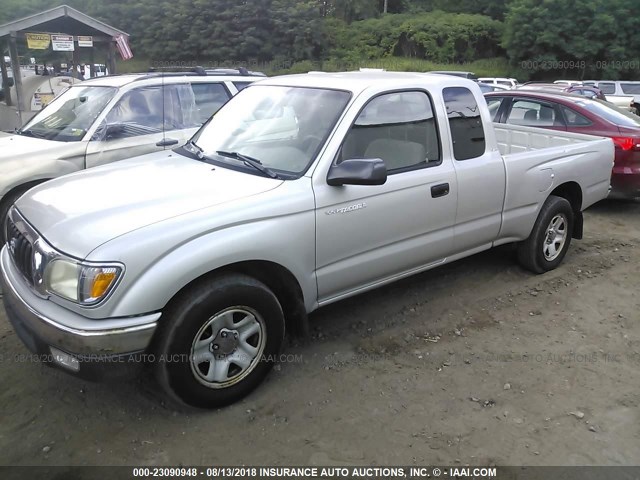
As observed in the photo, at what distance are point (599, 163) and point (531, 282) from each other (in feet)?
4.90

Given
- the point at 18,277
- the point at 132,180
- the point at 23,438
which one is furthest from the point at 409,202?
the point at 23,438

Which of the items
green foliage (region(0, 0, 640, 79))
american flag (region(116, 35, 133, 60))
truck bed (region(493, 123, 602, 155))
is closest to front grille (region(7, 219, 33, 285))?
truck bed (region(493, 123, 602, 155))

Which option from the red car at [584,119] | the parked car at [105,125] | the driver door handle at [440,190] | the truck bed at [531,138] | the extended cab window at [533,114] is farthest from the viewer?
the extended cab window at [533,114]

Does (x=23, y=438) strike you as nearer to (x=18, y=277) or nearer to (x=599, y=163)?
(x=18, y=277)

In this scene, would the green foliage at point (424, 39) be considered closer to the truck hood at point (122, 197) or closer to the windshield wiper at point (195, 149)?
the windshield wiper at point (195, 149)

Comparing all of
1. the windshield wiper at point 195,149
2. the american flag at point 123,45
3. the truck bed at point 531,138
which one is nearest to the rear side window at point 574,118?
the truck bed at point 531,138

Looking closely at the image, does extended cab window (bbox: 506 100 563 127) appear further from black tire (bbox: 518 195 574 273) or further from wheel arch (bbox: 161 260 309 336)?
wheel arch (bbox: 161 260 309 336)

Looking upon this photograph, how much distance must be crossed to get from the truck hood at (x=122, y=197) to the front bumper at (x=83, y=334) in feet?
1.09

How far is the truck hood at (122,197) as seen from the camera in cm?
280

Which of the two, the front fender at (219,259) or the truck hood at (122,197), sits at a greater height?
the truck hood at (122,197)

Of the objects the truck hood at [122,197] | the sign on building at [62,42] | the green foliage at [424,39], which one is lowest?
the truck hood at [122,197]

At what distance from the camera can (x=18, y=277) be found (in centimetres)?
311

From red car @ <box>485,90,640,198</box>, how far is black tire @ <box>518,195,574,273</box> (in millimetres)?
2772

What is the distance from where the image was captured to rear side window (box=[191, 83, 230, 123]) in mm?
6703
